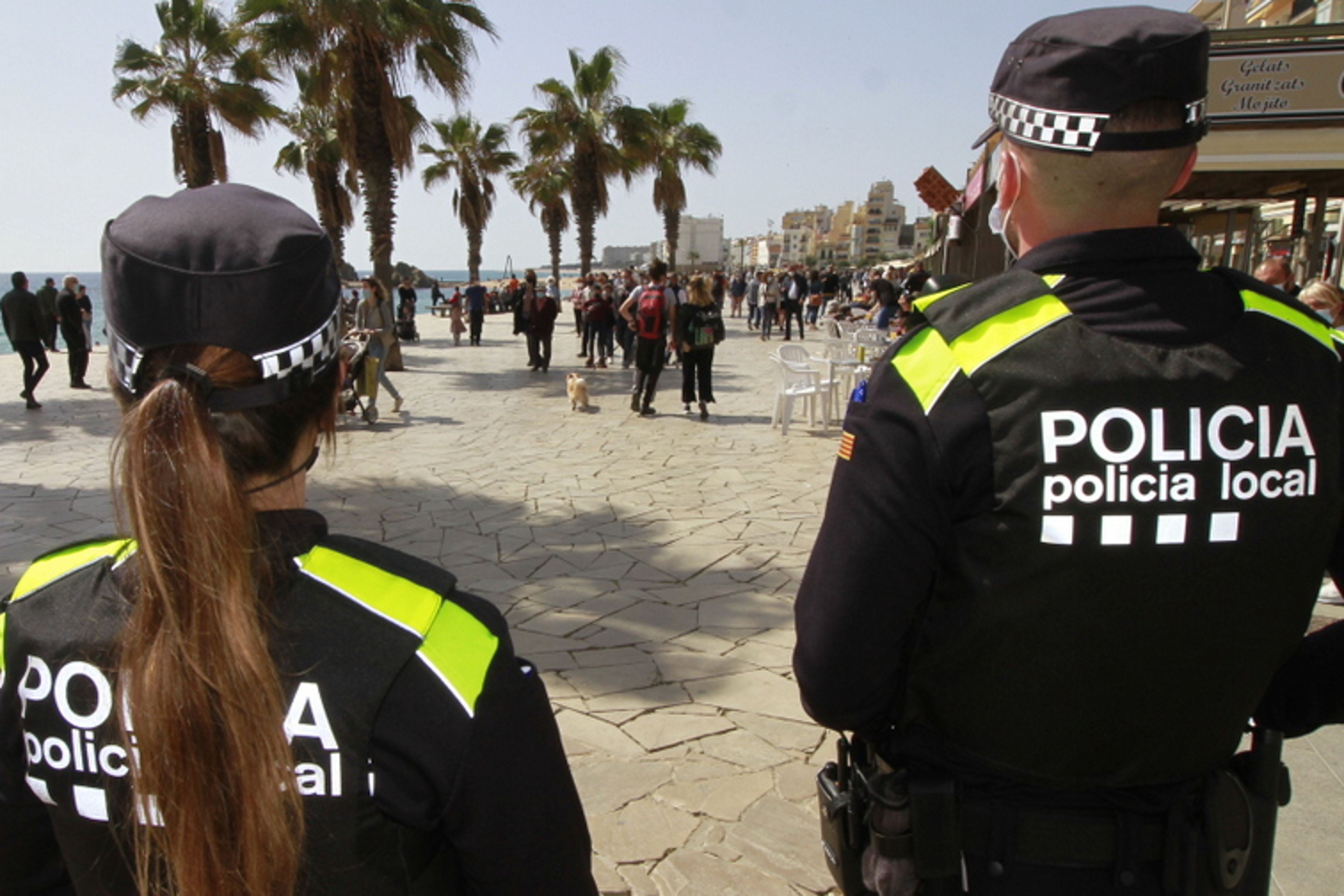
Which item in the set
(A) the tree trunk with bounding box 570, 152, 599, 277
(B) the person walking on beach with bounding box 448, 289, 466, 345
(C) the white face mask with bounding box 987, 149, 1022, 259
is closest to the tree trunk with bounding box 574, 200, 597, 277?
(A) the tree trunk with bounding box 570, 152, 599, 277

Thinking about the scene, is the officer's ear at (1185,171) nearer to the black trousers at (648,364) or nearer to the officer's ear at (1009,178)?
the officer's ear at (1009,178)

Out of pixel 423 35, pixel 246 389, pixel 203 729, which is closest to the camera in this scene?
pixel 203 729

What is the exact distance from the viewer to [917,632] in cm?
142

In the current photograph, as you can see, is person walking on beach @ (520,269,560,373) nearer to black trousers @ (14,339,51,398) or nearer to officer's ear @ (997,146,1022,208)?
black trousers @ (14,339,51,398)

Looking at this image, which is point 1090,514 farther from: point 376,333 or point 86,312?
point 86,312

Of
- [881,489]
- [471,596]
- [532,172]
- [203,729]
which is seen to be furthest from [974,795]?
[532,172]

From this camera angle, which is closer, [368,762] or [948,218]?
[368,762]

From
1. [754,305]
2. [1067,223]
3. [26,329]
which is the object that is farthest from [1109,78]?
[754,305]

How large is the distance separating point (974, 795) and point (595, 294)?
49.5 feet

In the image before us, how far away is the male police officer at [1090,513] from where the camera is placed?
4.21ft

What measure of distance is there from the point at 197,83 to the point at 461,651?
21.0 m

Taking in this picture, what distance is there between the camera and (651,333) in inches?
425

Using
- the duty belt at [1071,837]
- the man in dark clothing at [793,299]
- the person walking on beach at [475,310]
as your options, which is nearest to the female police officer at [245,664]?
the duty belt at [1071,837]

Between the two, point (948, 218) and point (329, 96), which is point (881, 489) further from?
point (329, 96)
